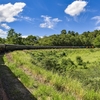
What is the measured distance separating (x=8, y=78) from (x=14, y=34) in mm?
63407

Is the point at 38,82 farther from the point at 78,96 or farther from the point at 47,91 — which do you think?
the point at 78,96

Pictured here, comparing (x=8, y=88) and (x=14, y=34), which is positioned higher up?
(x=14, y=34)

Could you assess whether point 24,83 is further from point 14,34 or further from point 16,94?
point 14,34

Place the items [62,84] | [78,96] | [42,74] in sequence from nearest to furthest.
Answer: [78,96] < [62,84] < [42,74]

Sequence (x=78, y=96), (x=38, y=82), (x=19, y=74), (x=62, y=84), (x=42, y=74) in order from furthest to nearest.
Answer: (x=19, y=74)
(x=42, y=74)
(x=38, y=82)
(x=62, y=84)
(x=78, y=96)

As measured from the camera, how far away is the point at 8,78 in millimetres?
10266

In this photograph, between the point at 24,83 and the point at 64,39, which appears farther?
the point at 64,39

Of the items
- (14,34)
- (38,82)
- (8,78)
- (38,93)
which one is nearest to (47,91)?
(38,93)

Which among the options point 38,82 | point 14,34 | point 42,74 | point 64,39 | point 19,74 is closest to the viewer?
point 38,82

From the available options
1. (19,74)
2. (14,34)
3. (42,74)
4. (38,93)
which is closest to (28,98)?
(38,93)

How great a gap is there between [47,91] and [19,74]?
11.7 ft

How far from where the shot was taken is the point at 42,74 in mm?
9883

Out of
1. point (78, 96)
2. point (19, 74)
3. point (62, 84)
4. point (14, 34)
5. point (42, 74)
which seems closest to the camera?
point (78, 96)

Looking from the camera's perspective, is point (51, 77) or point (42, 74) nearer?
point (51, 77)
